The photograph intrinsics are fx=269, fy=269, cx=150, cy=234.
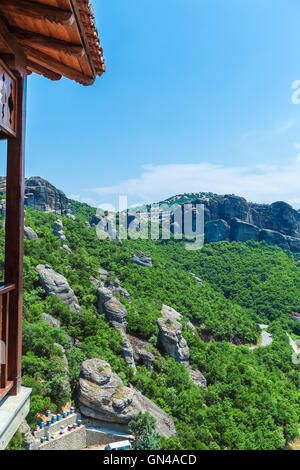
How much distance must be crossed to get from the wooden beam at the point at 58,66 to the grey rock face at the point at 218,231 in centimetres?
4557

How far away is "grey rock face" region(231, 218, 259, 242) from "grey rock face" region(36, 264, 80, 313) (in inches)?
1431

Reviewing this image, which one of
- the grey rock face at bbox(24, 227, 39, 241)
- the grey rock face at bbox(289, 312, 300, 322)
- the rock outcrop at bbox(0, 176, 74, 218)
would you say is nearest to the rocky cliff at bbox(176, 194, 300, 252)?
the grey rock face at bbox(289, 312, 300, 322)

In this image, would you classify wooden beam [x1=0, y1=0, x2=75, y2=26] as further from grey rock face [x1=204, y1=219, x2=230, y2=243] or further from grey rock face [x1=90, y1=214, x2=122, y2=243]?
grey rock face [x1=204, y1=219, x2=230, y2=243]

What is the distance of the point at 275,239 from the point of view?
44.8 m

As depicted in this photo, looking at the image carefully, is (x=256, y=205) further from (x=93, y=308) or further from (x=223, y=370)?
(x=93, y=308)

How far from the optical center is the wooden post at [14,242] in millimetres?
1987

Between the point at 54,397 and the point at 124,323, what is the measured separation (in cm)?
679

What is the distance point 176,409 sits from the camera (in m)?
12.0

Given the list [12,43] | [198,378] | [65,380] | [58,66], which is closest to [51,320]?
[65,380]

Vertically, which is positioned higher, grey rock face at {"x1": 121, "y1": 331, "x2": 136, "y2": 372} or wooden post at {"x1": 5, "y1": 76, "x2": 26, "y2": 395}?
wooden post at {"x1": 5, "y1": 76, "x2": 26, "y2": 395}

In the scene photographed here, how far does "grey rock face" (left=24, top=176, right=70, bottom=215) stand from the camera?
32812 millimetres
